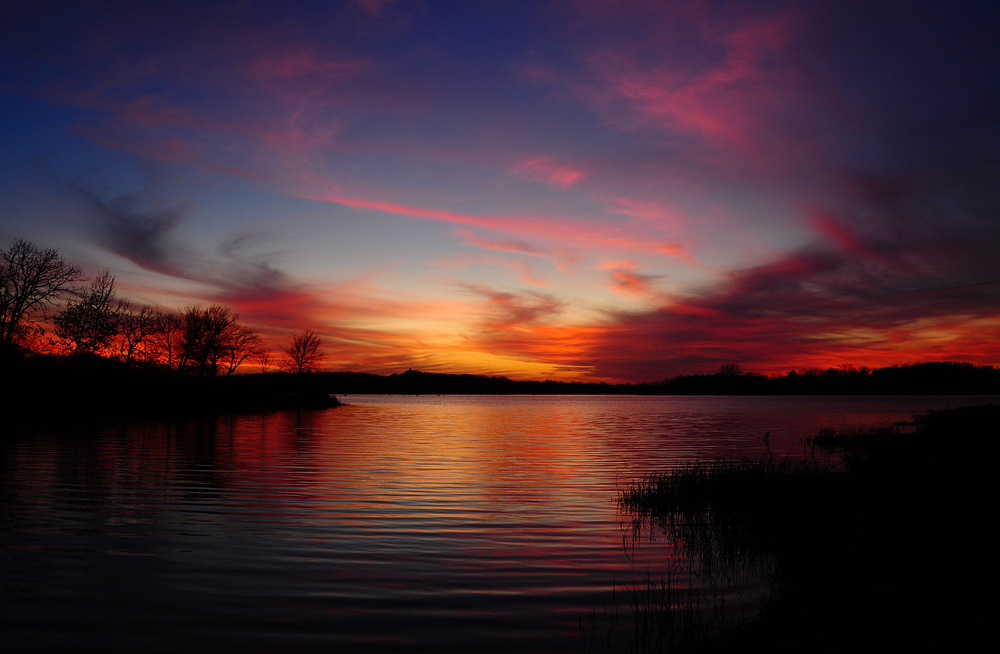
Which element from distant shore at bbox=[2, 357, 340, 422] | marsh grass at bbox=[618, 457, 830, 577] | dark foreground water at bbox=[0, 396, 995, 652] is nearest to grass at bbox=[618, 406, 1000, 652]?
marsh grass at bbox=[618, 457, 830, 577]

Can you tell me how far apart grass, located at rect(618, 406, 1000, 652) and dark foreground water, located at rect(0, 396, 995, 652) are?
3.28ft

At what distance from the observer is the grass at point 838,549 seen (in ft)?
25.1

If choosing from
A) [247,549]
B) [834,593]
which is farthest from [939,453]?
[247,549]

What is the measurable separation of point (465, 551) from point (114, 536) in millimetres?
8227

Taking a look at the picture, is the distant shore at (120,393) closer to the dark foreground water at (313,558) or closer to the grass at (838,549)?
the dark foreground water at (313,558)

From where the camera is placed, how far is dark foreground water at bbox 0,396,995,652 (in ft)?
27.5

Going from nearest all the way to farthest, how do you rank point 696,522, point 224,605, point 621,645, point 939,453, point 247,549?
point 621,645, point 224,605, point 247,549, point 696,522, point 939,453

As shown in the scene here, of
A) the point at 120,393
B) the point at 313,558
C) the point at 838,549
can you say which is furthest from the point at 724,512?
the point at 120,393

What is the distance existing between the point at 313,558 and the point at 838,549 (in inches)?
434

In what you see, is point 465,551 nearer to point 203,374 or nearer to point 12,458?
point 12,458

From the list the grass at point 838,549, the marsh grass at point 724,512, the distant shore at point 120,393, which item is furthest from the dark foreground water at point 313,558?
the distant shore at point 120,393

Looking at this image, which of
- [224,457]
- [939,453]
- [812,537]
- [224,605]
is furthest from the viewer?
[224,457]

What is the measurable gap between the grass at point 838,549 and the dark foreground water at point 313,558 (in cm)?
100

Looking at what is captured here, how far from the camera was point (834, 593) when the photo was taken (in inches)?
368
